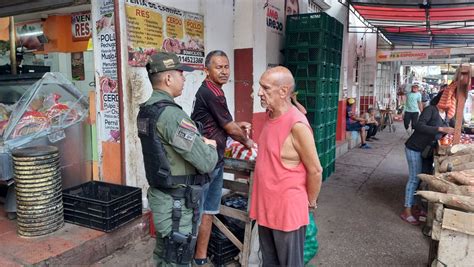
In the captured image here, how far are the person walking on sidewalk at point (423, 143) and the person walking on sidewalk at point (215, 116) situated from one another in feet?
8.84

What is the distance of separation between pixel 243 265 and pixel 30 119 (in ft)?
8.47

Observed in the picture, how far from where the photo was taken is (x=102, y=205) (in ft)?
10.8

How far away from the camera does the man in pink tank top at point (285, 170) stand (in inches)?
90.0

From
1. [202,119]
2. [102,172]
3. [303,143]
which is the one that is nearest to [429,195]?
[303,143]

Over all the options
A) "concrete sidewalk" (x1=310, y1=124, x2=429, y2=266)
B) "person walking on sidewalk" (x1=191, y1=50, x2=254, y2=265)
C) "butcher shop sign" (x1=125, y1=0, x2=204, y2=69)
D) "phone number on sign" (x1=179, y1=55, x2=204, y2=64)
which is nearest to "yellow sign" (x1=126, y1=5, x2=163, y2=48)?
"butcher shop sign" (x1=125, y1=0, x2=204, y2=69)

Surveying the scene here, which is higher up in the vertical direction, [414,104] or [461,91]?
[461,91]

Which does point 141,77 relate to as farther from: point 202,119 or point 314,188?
point 314,188

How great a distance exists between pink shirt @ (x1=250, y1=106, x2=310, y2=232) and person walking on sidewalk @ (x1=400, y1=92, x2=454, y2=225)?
297cm

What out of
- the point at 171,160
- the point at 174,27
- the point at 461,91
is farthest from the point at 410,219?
the point at 174,27

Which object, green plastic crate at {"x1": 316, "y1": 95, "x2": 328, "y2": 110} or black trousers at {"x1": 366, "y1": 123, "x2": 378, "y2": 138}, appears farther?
black trousers at {"x1": 366, "y1": 123, "x2": 378, "y2": 138}

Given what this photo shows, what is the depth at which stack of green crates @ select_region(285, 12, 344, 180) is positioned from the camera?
602cm

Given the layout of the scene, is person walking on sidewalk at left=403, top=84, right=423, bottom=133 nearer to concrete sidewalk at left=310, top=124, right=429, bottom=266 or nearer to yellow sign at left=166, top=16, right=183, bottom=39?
concrete sidewalk at left=310, top=124, right=429, bottom=266

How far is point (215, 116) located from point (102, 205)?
137 centimetres

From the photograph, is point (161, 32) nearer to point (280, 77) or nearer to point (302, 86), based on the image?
point (280, 77)
